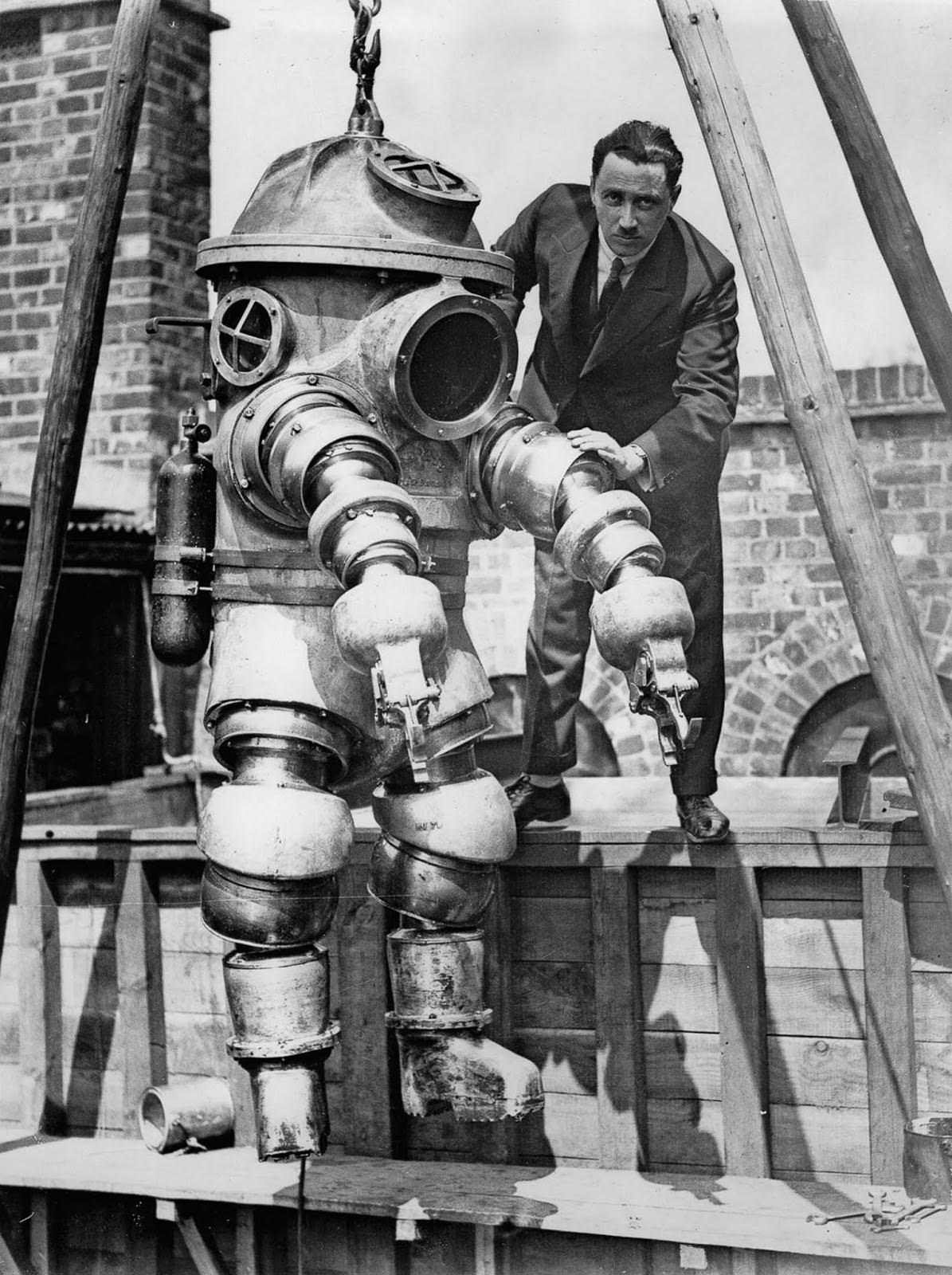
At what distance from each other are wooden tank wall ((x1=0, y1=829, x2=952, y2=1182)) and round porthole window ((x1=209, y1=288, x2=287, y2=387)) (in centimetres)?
91

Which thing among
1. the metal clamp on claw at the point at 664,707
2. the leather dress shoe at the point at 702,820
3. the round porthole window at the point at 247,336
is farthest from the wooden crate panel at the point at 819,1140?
the round porthole window at the point at 247,336

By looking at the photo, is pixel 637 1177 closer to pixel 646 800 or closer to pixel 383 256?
pixel 646 800

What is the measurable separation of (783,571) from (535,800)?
1.97 meters

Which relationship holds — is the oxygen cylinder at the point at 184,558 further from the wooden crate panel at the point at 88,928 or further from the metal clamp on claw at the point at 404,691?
the wooden crate panel at the point at 88,928

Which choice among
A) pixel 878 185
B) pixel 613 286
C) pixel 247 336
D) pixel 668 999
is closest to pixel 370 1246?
pixel 668 999

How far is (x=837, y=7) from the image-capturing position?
112 inches

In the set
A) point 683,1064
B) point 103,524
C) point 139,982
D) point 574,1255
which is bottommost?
point 574,1255

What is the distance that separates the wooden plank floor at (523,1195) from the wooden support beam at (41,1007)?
14 centimetres

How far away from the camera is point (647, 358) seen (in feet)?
9.69

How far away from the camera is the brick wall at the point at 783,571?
4762 mm

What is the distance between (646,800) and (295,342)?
4.63ft

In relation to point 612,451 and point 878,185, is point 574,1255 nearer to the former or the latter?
point 612,451

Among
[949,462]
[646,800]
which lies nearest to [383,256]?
[646,800]

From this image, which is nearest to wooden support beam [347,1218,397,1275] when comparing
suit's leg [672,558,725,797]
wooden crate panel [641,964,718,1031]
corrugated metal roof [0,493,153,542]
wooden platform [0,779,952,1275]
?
wooden platform [0,779,952,1275]
